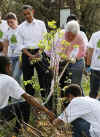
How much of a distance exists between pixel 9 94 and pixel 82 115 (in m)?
0.94

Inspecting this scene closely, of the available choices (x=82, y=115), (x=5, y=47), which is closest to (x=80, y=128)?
(x=82, y=115)

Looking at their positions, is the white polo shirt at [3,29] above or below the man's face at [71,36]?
below

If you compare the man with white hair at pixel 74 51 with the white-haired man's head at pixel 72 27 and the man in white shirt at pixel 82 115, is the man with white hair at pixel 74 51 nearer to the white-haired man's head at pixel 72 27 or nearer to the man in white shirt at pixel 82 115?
the white-haired man's head at pixel 72 27

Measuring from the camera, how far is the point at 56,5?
17.6 m

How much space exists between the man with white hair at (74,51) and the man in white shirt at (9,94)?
969 millimetres

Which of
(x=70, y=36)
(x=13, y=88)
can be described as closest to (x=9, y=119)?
(x=13, y=88)

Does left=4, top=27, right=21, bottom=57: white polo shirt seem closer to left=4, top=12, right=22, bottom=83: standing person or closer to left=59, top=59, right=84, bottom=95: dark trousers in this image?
left=4, top=12, right=22, bottom=83: standing person

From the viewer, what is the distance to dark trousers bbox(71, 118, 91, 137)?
12.5 feet

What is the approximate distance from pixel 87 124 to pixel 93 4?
14478 millimetres

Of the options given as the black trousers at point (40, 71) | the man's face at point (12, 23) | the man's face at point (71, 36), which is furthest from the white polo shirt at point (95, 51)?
the man's face at point (12, 23)

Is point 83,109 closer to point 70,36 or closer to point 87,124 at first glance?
point 87,124

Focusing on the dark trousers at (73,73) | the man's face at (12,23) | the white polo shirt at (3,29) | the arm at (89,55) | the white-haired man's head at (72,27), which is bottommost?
the dark trousers at (73,73)

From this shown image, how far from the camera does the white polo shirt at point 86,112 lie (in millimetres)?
3543

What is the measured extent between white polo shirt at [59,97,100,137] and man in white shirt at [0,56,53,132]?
11.5 inches
